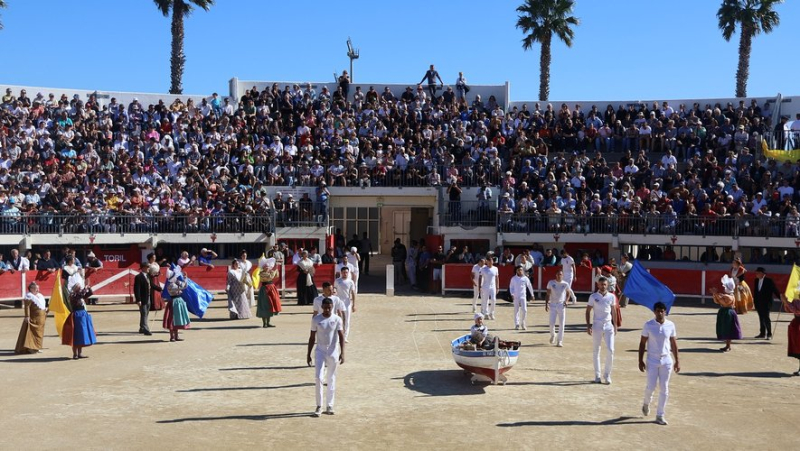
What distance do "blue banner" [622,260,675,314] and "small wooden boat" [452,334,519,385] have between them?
6.82m

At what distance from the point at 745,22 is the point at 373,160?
895 inches

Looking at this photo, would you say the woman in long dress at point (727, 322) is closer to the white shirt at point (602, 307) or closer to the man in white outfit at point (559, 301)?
the man in white outfit at point (559, 301)

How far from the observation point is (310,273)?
88.4 ft

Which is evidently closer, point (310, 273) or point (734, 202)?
point (310, 273)

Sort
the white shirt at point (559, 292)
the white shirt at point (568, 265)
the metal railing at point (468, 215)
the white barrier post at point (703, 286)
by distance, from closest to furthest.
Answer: the white shirt at point (559, 292), the white shirt at point (568, 265), the white barrier post at point (703, 286), the metal railing at point (468, 215)

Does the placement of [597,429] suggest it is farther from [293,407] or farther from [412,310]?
[412,310]

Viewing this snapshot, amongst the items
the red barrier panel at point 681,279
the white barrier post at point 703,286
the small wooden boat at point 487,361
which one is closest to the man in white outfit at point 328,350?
the small wooden boat at point 487,361

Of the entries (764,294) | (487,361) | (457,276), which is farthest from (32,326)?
(764,294)

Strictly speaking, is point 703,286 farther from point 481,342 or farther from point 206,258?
point 206,258

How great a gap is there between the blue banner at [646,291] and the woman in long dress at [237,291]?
1042 centimetres

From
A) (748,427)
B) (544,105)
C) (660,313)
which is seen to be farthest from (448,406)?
(544,105)

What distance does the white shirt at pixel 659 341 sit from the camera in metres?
12.9

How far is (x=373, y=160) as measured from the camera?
36.8 m

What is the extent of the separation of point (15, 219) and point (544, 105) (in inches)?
956
